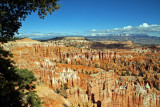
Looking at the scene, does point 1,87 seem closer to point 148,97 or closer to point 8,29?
point 8,29

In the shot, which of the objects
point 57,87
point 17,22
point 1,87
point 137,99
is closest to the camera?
point 1,87

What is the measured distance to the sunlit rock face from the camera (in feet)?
77.4

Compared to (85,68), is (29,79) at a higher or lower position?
higher

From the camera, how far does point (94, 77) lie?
37.6 meters

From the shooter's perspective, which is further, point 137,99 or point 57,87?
point 57,87

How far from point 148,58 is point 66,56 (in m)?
45.6

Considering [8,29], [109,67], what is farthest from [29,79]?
[109,67]

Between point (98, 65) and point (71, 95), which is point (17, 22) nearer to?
point (71, 95)

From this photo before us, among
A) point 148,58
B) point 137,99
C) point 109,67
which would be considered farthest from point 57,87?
point 148,58

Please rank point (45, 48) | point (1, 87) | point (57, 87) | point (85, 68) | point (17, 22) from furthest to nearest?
point (45, 48) < point (85, 68) < point (57, 87) < point (17, 22) < point (1, 87)

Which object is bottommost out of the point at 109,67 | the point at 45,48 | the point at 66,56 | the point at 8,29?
the point at 109,67

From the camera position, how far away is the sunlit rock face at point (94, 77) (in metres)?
23.6

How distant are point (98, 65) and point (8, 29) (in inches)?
2433

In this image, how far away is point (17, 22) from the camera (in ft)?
25.5
